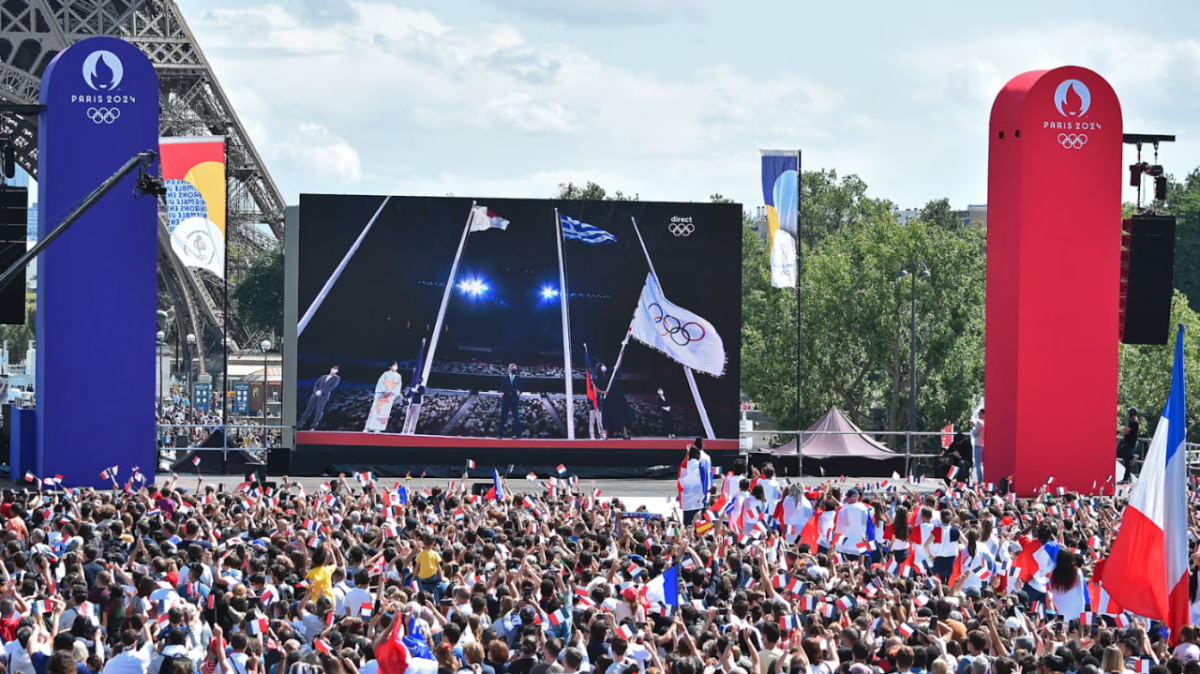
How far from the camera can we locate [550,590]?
952cm

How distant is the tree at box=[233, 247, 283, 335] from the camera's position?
58.3 metres

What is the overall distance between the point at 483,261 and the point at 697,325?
430 centimetres

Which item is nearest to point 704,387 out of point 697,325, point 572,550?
point 697,325

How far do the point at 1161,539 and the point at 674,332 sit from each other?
1711 cm

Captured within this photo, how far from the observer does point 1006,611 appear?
33.9 feet

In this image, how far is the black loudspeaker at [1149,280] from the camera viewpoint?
22.7 m

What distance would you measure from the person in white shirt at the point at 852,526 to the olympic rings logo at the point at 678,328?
39.7ft

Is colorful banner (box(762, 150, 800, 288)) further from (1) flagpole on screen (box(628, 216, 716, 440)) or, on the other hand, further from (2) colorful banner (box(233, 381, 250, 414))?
(2) colorful banner (box(233, 381, 250, 414))

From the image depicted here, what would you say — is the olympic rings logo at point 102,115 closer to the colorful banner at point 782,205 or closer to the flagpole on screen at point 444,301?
the flagpole on screen at point 444,301

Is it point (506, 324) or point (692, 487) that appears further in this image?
point (506, 324)

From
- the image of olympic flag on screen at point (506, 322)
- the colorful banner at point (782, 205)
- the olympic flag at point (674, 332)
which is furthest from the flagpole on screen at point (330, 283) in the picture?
the colorful banner at point (782, 205)

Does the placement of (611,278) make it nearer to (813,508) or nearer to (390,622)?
(813,508)

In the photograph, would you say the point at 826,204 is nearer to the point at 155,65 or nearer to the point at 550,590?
the point at 155,65

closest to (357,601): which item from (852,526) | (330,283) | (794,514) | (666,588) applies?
(666,588)
